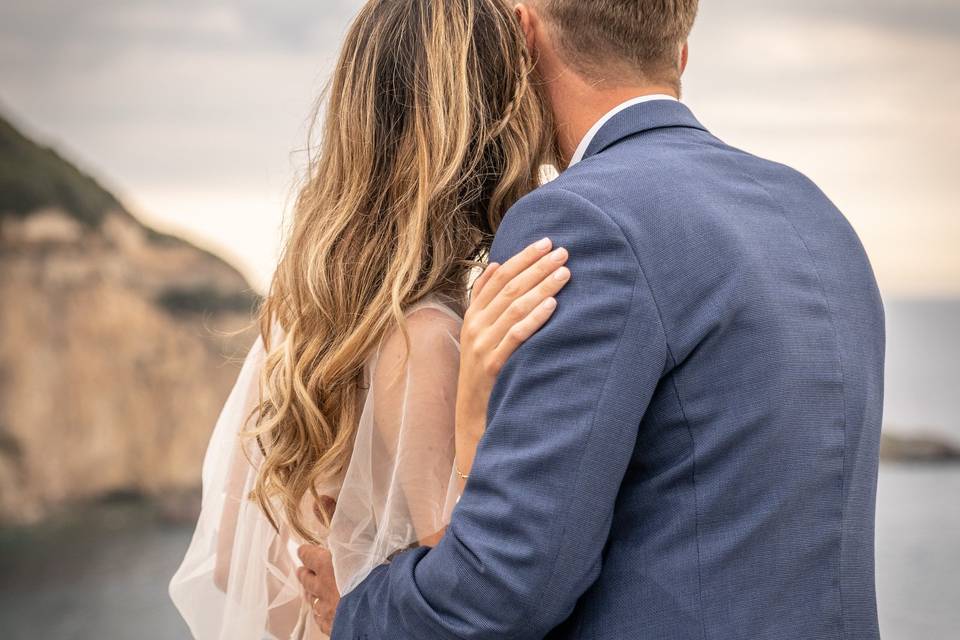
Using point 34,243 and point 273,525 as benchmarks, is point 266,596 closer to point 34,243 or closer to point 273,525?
point 273,525

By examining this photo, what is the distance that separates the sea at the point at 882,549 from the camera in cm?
379

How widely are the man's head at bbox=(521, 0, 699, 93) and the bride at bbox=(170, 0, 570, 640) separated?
9 centimetres

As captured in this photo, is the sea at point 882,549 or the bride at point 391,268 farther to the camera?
the sea at point 882,549

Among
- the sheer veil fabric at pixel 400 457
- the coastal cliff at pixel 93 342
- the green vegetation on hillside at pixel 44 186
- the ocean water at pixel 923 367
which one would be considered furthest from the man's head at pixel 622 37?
the green vegetation on hillside at pixel 44 186

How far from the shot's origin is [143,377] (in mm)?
5312

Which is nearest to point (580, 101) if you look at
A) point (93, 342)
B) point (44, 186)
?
point (93, 342)

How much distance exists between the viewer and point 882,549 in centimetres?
385

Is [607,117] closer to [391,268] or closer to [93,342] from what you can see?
[391,268]

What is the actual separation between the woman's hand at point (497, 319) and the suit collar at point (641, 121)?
184 millimetres

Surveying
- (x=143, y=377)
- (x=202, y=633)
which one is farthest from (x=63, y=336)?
(x=202, y=633)

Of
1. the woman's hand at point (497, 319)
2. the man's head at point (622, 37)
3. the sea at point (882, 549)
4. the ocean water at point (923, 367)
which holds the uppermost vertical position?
the man's head at point (622, 37)

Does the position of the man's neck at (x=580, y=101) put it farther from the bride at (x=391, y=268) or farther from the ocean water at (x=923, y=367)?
the ocean water at (x=923, y=367)

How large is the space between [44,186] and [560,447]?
16.5 ft

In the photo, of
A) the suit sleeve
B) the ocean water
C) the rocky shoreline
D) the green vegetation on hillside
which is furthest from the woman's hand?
the green vegetation on hillside
